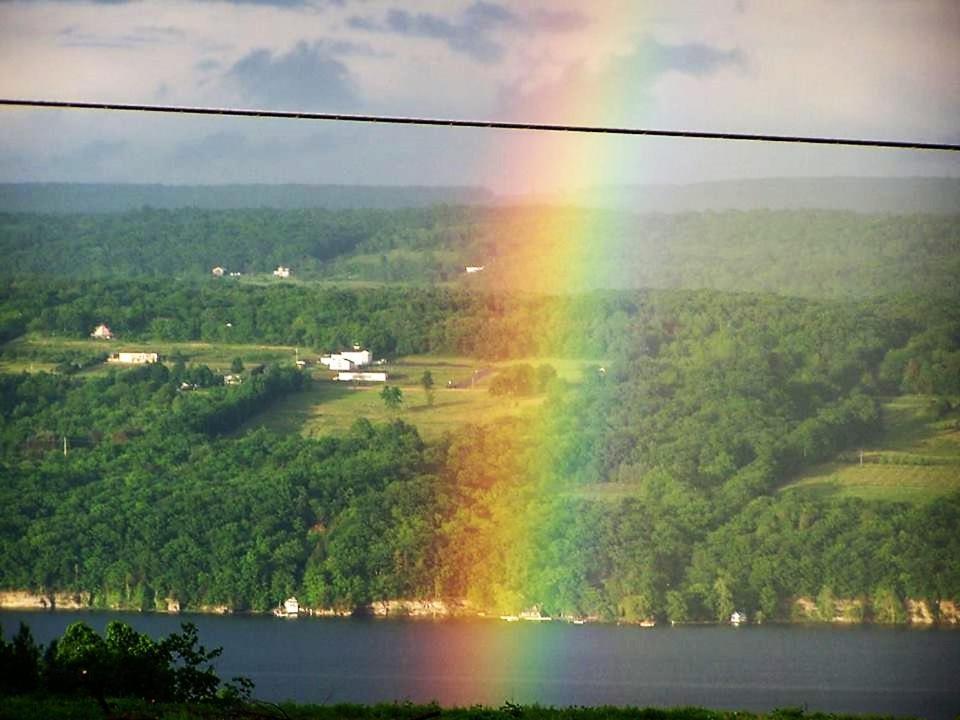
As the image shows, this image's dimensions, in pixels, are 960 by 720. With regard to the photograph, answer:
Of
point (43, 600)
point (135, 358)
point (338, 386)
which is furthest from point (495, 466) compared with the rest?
point (43, 600)

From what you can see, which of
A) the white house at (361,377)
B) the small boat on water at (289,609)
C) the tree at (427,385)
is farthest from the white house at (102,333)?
the small boat on water at (289,609)

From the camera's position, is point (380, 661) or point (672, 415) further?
point (672, 415)

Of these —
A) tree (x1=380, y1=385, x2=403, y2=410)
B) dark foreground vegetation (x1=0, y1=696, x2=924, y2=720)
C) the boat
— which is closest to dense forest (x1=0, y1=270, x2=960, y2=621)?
the boat

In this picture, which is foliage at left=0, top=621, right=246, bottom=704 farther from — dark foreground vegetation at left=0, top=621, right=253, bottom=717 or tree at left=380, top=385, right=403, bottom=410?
tree at left=380, top=385, right=403, bottom=410

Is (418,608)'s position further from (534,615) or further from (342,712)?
(342,712)

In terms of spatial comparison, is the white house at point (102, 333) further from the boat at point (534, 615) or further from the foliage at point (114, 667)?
the foliage at point (114, 667)

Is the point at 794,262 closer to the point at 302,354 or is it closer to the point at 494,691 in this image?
the point at 302,354

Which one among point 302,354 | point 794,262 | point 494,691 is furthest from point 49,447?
point 794,262
